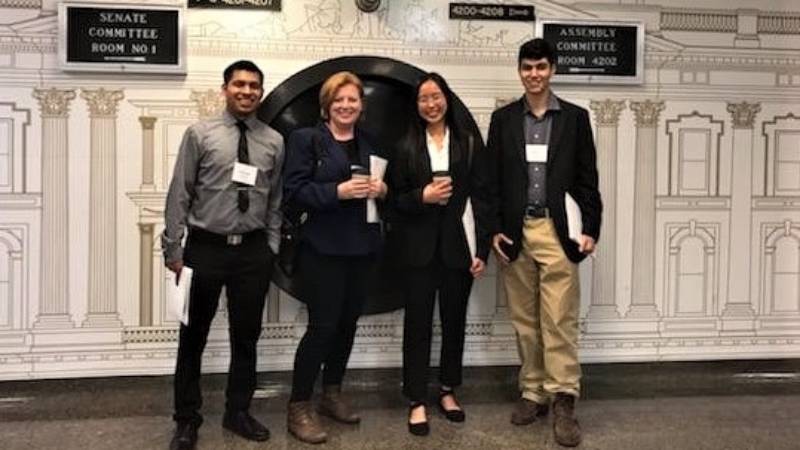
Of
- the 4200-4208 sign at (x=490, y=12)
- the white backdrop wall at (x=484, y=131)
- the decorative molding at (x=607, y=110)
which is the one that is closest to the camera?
the white backdrop wall at (x=484, y=131)

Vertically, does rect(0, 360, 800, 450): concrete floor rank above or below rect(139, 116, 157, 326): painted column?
below

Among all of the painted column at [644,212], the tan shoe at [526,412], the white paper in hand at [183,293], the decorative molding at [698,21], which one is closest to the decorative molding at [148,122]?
the white paper in hand at [183,293]

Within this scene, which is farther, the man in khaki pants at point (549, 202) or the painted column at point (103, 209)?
the painted column at point (103, 209)

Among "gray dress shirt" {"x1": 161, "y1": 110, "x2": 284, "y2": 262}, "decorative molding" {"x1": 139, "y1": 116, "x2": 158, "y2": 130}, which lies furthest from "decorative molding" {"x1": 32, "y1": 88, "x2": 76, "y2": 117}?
"gray dress shirt" {"x1": 161, "y1": 110, "x2": 284, "y2": 262}

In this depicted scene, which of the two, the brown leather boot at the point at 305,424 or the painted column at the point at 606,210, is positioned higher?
the painted column at the point at 606,210

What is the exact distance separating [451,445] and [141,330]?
4.46ft

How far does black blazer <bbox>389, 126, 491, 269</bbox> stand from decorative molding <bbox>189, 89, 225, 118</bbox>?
79 cm

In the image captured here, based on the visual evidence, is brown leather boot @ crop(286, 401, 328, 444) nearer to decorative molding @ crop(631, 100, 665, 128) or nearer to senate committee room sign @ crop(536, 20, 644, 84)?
senate committee room sign @ crop(536, 20, 644, 84)

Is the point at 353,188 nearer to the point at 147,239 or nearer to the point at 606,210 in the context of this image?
the point at 147,239

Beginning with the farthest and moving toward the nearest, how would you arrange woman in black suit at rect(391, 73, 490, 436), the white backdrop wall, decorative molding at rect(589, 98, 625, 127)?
decorative molding at rect(589, 98, 625, 127), the white backdrop wall, woman in black suit at rect(391, 73, 490, 436)

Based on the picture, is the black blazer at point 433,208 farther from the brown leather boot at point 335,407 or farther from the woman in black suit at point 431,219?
the brown leather boot at point 335,407

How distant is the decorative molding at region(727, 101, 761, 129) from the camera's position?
12.3 feet

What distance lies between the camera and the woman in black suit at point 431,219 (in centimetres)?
309

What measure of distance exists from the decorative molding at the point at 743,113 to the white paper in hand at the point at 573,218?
1.09 metres
